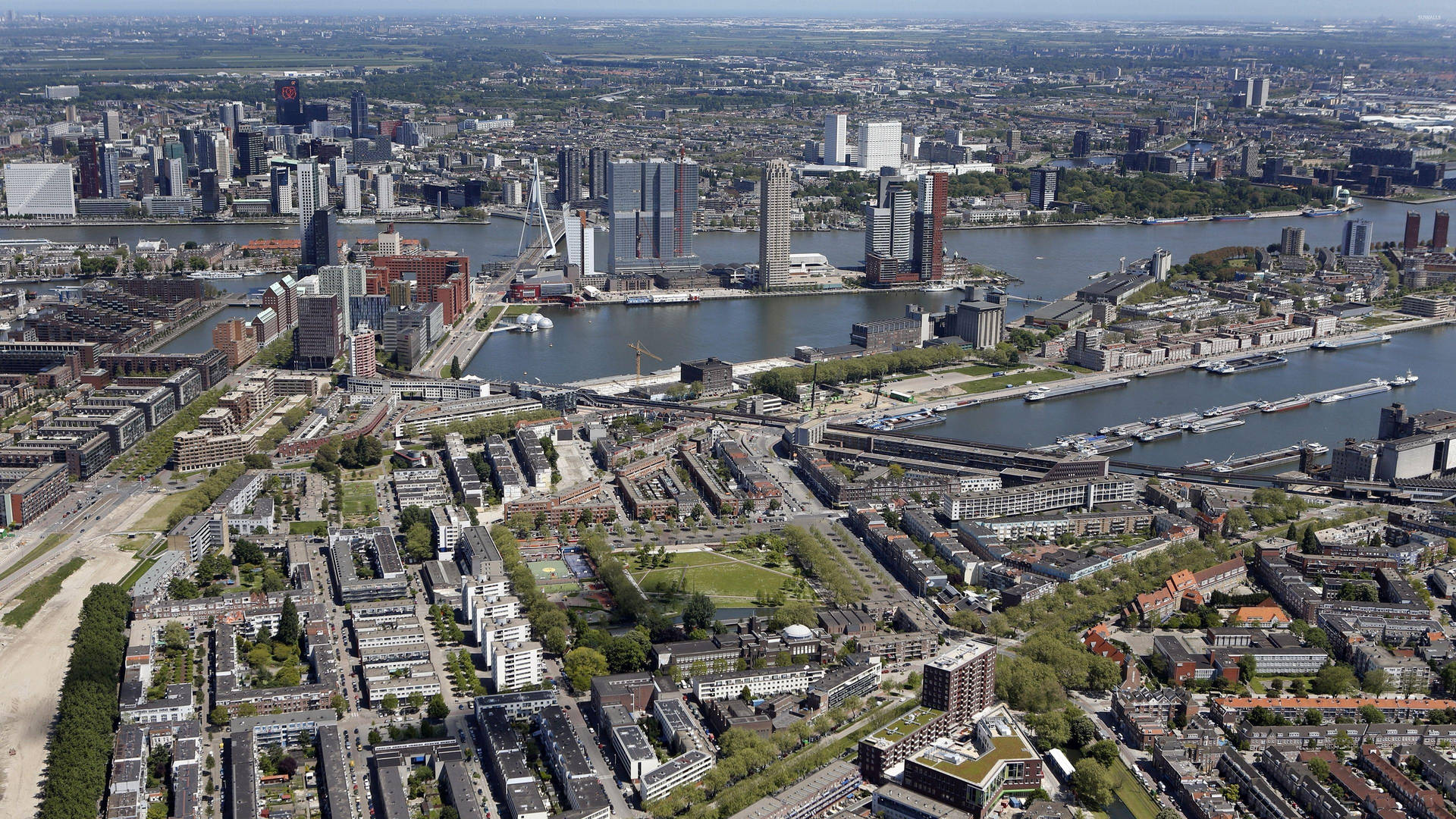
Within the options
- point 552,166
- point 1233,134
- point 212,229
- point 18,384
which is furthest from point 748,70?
point 18,384

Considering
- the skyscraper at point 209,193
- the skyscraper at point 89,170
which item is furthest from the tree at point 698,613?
the skyscraper at point 89,170

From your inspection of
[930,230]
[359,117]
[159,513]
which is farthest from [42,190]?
[159,513]

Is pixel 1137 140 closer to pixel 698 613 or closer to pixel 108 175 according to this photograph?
pixel 108 175

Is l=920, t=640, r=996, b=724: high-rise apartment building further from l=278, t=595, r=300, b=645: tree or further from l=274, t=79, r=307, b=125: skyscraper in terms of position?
l=274, t=79, r=307, b=125: skyscraper

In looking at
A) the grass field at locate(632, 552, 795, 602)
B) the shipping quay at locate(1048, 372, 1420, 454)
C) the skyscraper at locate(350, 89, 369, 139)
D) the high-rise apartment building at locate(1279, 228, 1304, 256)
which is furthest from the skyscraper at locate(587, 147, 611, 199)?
the grass field at locate(632, 552, 795, 602)

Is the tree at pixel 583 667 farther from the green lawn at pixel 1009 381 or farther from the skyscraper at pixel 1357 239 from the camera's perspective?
the skyscraper at pixel 1357 239

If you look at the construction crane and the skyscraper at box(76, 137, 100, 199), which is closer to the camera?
the construction crane

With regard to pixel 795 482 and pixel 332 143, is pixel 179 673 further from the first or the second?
pixel 332 143
